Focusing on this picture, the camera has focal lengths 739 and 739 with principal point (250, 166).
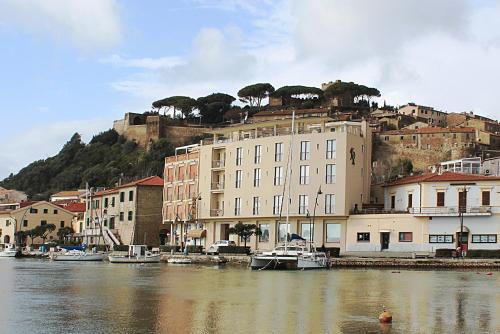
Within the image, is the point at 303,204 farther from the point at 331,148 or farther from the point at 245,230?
the point at 245,230

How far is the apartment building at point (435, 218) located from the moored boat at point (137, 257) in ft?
69.3

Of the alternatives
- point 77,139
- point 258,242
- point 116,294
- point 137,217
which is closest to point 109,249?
point 137,217

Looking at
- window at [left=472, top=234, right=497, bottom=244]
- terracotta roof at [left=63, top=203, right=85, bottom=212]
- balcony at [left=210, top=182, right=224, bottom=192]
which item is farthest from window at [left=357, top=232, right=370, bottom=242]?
terracotta roof at [left=63, top=203, right=85, bottom=212]

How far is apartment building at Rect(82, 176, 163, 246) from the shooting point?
3851 inches

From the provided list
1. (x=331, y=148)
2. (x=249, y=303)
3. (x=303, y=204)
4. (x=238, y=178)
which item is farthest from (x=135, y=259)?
(x=249, y=303)

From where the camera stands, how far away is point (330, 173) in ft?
256

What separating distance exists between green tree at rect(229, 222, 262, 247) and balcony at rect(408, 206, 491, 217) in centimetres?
1688

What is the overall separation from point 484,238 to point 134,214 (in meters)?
47.0

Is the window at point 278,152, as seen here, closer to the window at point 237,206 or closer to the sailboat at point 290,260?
the window at point 237,206

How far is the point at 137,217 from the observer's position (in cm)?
9738

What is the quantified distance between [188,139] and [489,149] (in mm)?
62448

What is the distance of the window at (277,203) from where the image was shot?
8038 centimetres

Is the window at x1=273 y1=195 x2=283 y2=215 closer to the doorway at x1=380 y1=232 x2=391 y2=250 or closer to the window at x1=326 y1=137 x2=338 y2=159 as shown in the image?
the window at x1=326 y1=137 x2=338 y2=159

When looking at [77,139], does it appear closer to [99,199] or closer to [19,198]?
[19,198]
